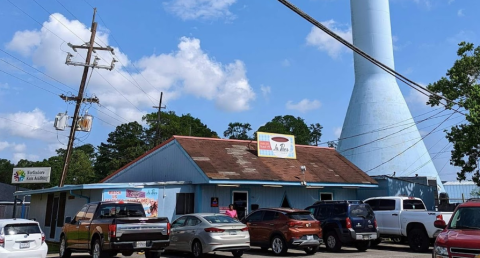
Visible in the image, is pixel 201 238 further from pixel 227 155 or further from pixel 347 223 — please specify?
pixel 227 155

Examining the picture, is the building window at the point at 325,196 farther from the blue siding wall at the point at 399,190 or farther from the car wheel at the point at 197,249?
the car wheel at the point at 197,249

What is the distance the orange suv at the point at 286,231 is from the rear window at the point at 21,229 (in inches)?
281

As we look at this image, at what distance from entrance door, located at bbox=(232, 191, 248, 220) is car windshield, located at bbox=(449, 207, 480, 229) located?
42.5 ft

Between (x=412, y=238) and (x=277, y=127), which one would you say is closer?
(x=412, y=238)

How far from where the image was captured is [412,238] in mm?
16422

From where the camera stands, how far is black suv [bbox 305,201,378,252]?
51.3 feet

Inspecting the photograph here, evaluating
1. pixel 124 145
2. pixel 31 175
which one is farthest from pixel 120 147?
pixel 31 175

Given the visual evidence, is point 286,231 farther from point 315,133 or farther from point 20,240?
point 315,133

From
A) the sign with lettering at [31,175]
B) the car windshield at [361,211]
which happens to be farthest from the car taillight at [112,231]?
the sign with lettering at [31,175]

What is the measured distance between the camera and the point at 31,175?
2775 centimetres

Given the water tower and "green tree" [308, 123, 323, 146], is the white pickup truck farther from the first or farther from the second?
"green tree" [308, 123, 323, 146]

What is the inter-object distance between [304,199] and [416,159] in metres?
12.8

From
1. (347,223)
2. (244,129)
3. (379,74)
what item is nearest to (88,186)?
(347,223)

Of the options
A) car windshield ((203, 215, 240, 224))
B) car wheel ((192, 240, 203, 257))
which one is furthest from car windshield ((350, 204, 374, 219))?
car wheel ((192, 240, 203, 257))
